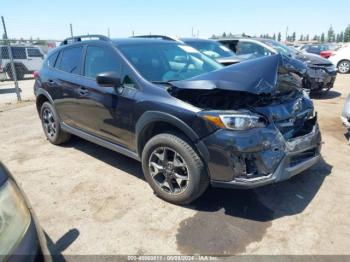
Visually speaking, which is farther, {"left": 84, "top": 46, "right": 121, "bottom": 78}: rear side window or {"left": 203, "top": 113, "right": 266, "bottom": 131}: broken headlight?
{"left": 84, "top": 46, "right": 121, "bottom": 78}: rear side window

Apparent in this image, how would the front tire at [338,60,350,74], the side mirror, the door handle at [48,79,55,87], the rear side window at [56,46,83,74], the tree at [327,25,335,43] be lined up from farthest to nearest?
the tree at [327,25,335,43]
the front tire at [338,60,350,74]
the door handle at [48,79,55,87]
the rear side window at [56,46,83,74]
the side mirror

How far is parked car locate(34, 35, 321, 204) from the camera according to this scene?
2908 mm

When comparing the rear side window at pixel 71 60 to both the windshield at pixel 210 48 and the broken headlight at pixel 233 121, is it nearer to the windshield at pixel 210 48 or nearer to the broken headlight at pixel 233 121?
the broken headlight at pixel 233 121

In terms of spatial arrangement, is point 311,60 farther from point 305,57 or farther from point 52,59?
point 52,59

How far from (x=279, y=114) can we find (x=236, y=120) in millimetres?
568

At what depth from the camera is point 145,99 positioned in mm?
3412

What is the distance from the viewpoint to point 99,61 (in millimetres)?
4156

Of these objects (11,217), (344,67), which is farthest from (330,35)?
(11,217)

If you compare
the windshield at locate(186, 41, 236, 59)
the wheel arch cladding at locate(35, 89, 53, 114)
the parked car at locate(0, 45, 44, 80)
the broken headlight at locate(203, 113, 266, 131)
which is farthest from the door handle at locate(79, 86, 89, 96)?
the parked car at locate(0, 45, 44, 80)

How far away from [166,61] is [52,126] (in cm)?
261

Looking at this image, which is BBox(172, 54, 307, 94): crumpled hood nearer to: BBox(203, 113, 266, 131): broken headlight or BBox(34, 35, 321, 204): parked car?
BBox(34, 35, 321, 204): parked car

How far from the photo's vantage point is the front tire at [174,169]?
121 inches

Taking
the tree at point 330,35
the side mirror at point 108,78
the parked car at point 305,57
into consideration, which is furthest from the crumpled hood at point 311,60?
the tree at point 330,35

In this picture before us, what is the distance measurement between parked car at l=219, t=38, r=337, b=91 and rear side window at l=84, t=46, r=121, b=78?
5.33 m
